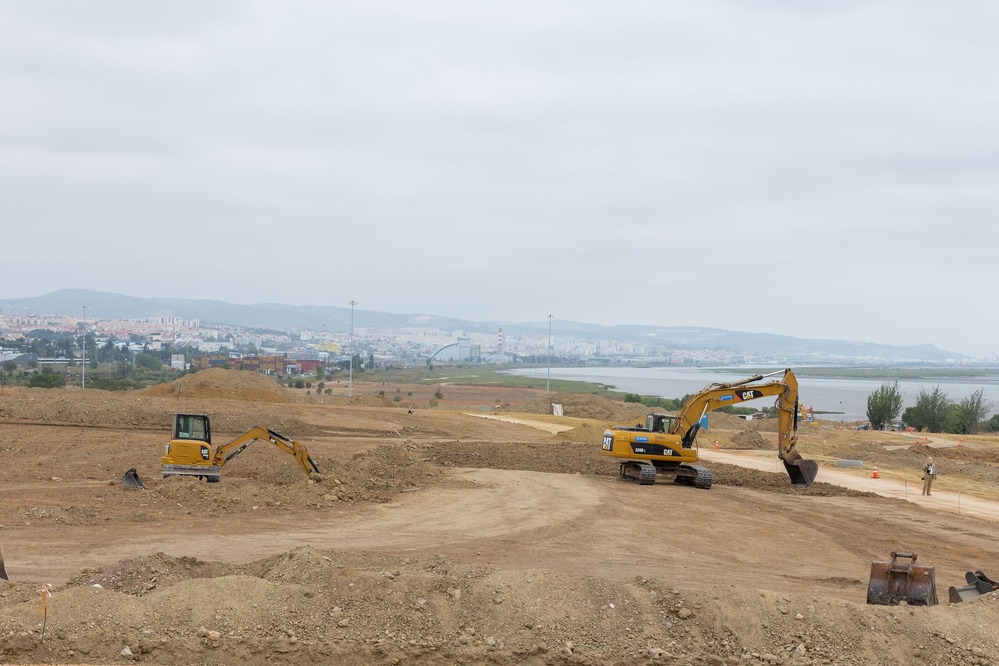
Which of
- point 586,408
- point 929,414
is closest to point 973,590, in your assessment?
point 586,408

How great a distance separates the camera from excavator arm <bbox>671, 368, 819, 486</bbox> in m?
28.5

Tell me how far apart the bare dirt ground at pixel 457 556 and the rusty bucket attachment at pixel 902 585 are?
0.98m

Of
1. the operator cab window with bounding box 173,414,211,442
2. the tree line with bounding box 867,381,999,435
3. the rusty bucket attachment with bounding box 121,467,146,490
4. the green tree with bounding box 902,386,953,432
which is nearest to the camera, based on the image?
the rusty bucket attachment with bounding box 121,467,146,490

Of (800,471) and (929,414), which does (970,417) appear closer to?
(929,414)

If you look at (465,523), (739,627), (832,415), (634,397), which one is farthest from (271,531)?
(832,415)

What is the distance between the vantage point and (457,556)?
17.4 meters

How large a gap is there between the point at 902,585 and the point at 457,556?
7.61 metres

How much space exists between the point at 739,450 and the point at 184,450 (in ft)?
101

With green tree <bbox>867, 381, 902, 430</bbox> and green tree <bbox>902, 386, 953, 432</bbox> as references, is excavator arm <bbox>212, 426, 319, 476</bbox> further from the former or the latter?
green tree <bbox>902, 386, 953, 432</bbox>

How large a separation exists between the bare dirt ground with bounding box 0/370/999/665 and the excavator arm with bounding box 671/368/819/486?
1.82 m

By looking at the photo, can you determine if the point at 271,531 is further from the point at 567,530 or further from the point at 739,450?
the point at 739,450

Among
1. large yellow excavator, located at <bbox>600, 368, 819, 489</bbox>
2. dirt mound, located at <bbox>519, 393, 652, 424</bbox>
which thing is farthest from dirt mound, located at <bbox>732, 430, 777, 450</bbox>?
large yellow excavator, located at <bbox>600, 368, 819, 489</bbox>

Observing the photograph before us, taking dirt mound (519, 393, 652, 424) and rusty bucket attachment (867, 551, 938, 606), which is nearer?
rusty bucket attachment (867, 551, 938, 606)

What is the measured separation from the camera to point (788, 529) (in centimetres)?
2264
